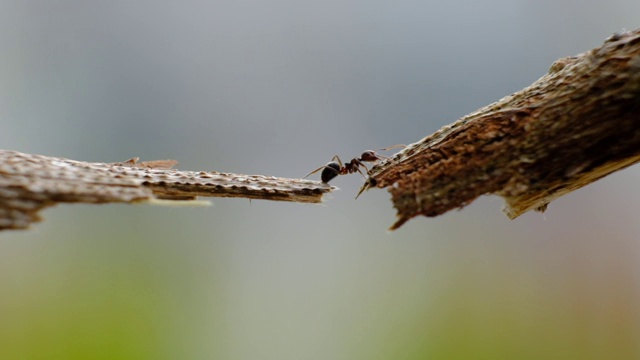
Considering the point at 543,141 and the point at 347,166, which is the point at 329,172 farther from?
the point at 543,141

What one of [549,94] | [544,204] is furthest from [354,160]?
[549,94]

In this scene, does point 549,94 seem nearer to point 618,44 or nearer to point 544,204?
point 618,44

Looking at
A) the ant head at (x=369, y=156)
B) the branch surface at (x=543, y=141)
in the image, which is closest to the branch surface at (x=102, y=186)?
the branch surface at (x=543, y=141)

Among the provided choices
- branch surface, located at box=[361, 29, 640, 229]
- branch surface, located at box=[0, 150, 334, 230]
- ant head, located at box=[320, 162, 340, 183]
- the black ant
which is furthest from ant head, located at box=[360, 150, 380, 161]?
branch surface, located at box=[361, 29, 640, 229]

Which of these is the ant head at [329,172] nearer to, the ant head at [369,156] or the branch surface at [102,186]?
the ant head at [369,156]

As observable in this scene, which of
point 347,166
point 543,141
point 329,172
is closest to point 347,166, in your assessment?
point 347,166

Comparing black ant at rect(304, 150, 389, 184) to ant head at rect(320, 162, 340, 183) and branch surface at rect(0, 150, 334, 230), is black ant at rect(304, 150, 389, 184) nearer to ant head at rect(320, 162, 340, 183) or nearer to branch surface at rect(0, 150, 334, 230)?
ant head at rect(320, 162, 340, 183)
